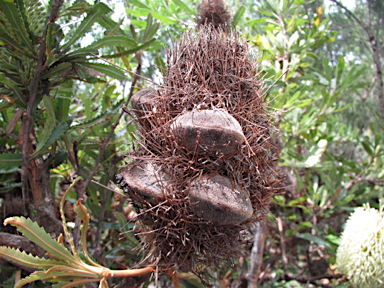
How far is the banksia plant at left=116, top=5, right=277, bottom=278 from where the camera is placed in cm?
69

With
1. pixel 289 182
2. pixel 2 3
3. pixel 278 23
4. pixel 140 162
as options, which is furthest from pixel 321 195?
pixel 2 3

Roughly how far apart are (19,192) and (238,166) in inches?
46.0

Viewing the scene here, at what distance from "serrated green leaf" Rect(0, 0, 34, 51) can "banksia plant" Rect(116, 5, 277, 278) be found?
1.35ft

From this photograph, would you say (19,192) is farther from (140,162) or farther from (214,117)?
(214,117)

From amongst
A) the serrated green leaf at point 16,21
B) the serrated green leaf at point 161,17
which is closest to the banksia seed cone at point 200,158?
the serrated green leaf at point 16,21

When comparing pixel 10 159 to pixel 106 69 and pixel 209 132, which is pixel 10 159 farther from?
pixel 209 132

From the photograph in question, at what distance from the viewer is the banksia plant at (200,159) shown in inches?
27.2

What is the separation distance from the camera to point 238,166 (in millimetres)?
746

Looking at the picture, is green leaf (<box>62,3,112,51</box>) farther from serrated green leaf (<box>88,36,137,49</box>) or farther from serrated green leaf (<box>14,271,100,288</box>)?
serrated green leaf (<box>14,271,100,288</box>)

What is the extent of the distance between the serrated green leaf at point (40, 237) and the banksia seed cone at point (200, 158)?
219 millimetres

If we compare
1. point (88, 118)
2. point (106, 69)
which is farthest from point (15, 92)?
point (88, 118)

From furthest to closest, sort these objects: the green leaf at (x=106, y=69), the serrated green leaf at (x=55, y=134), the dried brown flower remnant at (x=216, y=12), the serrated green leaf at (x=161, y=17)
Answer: the serrated green leaf at (x=161, y=17) < the dried brown flower remnant at (x=216, y=12) < the green leaf at (x=106, y=69) < the serrated green leaf at (x=55, y=134)

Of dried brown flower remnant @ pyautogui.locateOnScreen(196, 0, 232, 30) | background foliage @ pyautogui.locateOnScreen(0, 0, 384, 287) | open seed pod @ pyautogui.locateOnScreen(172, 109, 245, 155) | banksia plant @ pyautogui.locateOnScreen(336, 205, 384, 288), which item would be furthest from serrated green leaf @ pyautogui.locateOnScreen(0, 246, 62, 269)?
banksia plant @ pyautogui.locateOnScreen(336, 205, 384, 288)

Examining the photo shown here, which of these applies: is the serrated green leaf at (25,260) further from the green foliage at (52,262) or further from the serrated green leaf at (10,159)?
the serrated green leaf at (10,159)
